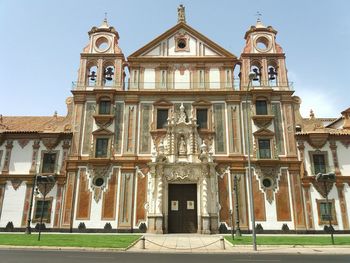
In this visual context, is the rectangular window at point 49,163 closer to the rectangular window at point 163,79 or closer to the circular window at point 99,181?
the circular window at point 99,181

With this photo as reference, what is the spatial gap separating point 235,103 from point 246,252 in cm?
1735

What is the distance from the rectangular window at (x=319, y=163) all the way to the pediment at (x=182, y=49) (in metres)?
12.1

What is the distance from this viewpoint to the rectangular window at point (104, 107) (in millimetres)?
30766

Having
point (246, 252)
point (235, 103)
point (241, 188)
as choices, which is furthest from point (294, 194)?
point (246, 252)

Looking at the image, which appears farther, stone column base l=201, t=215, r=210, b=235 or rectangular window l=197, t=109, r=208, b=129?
rectangular window l=197, t=109, r=208, b=129

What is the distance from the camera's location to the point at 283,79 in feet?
104

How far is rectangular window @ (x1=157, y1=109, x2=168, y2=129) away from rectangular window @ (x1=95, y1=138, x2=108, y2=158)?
5115 mm

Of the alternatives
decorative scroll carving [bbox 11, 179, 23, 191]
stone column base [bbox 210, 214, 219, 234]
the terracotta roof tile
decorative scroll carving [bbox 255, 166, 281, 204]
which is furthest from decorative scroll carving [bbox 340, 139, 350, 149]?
decorative scroll carving [bbox 11, 179, 23, 191]

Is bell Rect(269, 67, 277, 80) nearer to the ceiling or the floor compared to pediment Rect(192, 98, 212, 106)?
nearer to the ceiling

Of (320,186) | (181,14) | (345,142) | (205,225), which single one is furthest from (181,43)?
(320,186)

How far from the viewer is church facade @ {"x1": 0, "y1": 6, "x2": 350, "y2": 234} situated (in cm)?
2747

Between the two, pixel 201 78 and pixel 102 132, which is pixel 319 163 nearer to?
pixel 201 78

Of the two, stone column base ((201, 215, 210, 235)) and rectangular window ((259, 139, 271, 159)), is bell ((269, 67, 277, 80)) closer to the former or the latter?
rectangular window ((259, 139, 271, 159))

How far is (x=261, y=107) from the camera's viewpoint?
1216 inches
